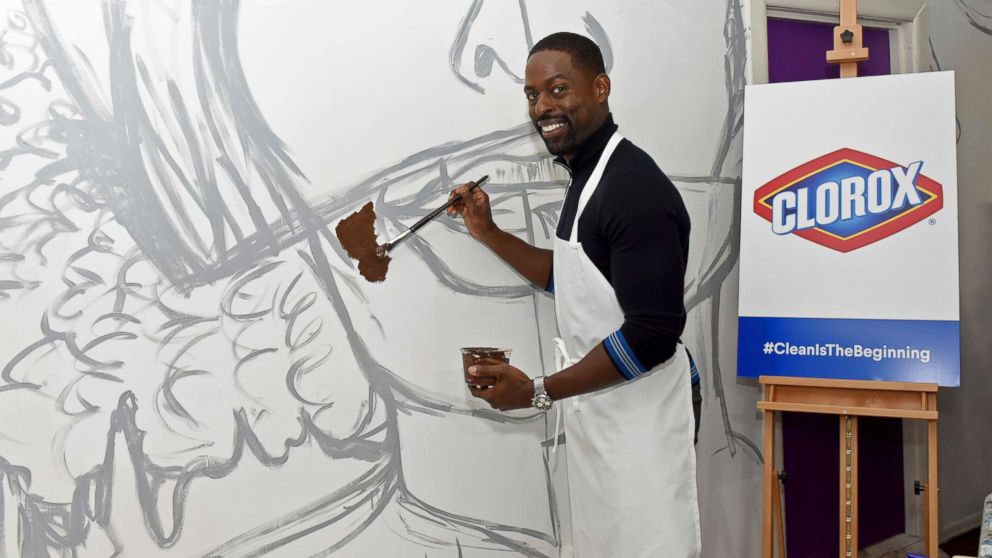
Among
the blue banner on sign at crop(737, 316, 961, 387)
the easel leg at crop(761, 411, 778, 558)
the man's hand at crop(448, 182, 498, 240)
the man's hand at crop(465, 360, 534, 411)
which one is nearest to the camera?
the man's hand at crop(465, 360, 534, 411)

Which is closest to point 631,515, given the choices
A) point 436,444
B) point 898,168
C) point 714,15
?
point 436,444

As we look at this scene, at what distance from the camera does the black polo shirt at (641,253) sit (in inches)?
63.5

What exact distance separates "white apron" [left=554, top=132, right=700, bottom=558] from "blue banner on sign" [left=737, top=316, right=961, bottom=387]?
24.5 inches

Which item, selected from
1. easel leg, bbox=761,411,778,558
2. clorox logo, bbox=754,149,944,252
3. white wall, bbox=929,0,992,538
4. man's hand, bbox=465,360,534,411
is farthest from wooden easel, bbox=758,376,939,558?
white wall, bbox=929,0,992,538

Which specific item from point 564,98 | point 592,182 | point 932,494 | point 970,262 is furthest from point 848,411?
point 970,262

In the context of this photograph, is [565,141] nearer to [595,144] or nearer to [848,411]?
[595,144]

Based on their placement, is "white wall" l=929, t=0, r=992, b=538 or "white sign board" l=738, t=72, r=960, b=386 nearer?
"white sign board" l=738, t=72, r=960, b=386

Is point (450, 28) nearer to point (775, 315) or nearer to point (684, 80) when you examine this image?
point (684, 80)

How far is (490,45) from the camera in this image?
210 cm

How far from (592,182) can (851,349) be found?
3.34 feet

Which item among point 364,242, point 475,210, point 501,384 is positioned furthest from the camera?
point 475,210

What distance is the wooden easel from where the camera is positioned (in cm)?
225

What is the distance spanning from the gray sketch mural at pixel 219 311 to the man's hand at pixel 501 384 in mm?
320

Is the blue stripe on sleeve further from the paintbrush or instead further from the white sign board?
the white sign board
